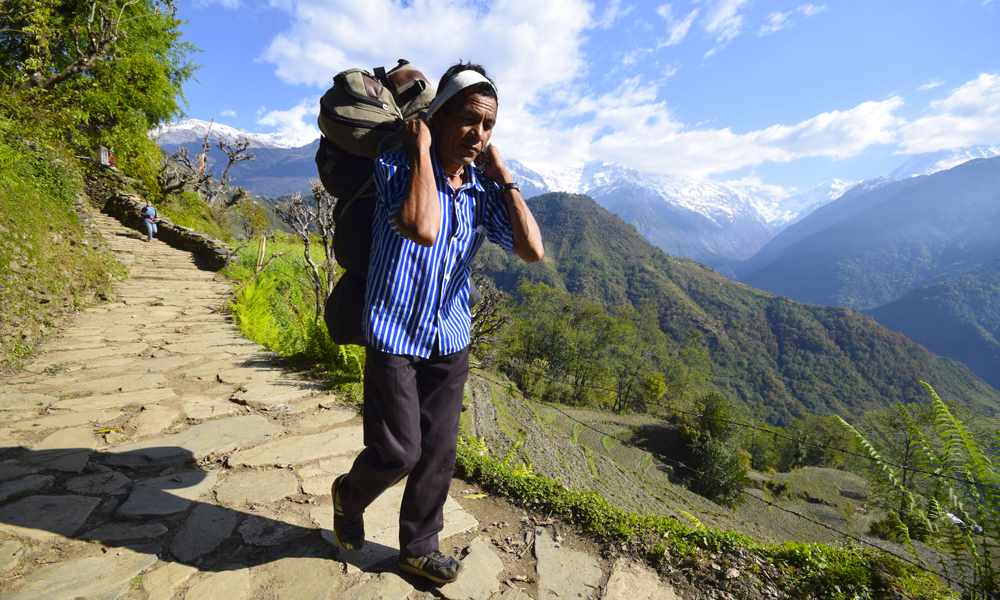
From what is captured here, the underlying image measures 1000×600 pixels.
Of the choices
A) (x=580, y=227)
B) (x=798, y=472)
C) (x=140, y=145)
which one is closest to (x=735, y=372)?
(x=798, y=472)

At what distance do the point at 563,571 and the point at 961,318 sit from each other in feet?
712

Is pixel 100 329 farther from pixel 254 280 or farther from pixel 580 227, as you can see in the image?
pixel 580 227

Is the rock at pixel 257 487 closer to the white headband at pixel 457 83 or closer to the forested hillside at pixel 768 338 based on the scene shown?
the white headband at pixel 457 83

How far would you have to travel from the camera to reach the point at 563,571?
193 cm

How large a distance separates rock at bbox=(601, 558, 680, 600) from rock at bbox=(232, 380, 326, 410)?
2.68 meters

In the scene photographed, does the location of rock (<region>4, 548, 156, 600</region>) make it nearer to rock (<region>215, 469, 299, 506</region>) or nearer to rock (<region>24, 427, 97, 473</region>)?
rock (<region>215, 469, 299, 506</region>)

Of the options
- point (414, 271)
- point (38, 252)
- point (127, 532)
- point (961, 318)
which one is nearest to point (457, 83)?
point (414, 271)

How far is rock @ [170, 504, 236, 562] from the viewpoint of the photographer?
1751mm

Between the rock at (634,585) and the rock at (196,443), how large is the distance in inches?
90.7

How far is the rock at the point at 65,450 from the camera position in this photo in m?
2.27

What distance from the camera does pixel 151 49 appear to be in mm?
12906

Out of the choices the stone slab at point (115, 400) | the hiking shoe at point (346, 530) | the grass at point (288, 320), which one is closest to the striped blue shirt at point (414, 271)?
the hiking shoe at point (346, 530)

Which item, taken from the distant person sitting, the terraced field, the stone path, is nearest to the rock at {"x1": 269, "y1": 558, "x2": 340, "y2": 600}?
the stone path

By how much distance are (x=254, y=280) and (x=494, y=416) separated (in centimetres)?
1741
